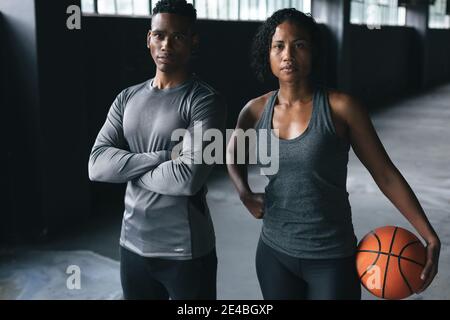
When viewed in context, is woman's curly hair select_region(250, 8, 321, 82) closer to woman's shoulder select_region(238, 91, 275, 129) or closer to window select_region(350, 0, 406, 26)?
woman's shoulder select_region(238, 91, 275, 129)

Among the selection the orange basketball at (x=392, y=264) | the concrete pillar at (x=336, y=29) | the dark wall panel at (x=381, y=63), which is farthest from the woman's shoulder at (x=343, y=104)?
the dark wall panel at (x=381, y=63)

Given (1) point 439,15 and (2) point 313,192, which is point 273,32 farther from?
(1) point 439,15

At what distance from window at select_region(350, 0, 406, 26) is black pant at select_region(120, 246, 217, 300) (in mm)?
10873

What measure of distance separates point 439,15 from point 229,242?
15698 millimetres

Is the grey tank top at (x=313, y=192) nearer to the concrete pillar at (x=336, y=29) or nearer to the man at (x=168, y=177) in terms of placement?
the man at (x=168, y=177)

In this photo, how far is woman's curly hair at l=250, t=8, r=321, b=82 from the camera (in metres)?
1.76

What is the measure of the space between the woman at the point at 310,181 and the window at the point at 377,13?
10772 mm

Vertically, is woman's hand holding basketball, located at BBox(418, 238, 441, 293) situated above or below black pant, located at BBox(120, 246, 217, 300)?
above

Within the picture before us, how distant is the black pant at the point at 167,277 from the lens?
189 centimetres

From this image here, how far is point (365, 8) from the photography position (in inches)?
503

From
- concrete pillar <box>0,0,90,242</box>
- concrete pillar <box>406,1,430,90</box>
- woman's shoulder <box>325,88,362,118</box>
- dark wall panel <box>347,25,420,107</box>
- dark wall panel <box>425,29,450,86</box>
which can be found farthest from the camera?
dark wall panel <box>425,29,450,86</box>

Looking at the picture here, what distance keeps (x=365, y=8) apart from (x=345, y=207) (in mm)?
11873

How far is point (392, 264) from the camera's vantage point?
6.14 ft

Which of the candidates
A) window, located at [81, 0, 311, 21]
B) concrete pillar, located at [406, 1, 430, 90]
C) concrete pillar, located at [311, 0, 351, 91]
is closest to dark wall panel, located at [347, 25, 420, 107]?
concrete pillar, located at [406, 1, 430, 90]
